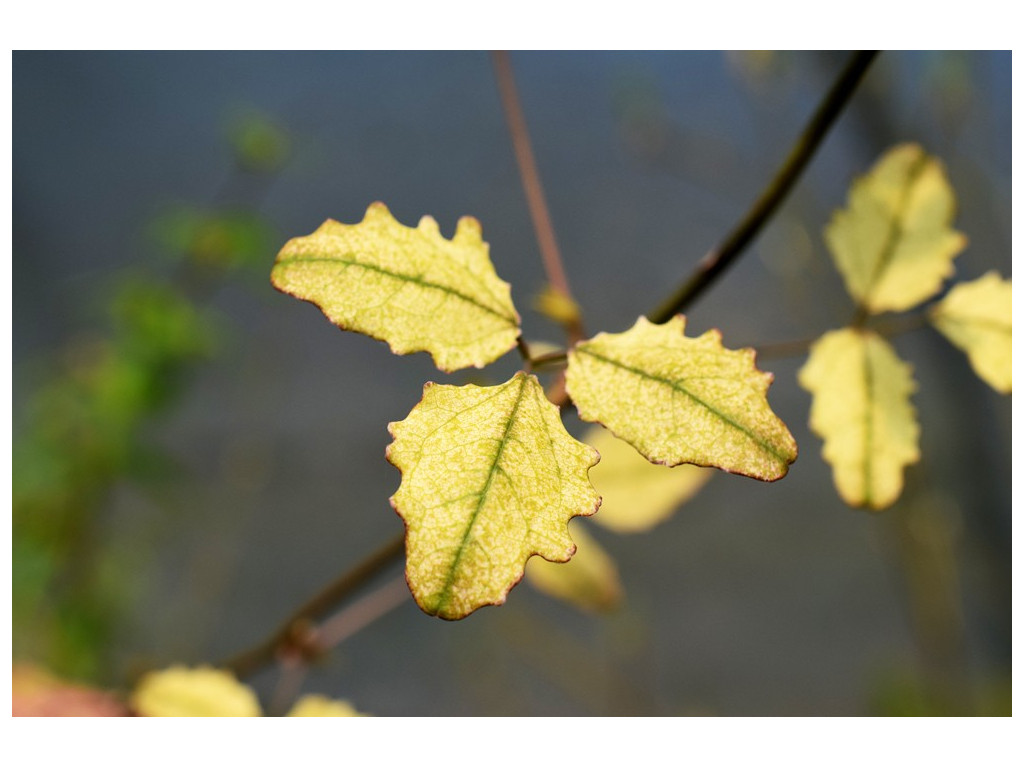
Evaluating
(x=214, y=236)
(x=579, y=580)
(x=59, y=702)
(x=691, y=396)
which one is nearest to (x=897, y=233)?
(x=691, y=396)

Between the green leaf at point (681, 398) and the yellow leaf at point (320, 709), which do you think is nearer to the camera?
the green leaf at point (681, 398)

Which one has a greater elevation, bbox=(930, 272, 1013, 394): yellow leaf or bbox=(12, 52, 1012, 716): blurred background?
bbox=(930, 272, 1013, 394): yellow leaf

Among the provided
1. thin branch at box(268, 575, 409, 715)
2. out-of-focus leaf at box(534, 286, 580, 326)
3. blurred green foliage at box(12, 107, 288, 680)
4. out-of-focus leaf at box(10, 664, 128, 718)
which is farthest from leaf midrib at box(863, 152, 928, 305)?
blurred green foliage at box(12, 107, 288, 680)

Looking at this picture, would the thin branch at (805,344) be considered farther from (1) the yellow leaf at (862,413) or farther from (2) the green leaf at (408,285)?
(2) the green leaf at (408,285)

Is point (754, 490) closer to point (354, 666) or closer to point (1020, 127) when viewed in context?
point (354, 666)

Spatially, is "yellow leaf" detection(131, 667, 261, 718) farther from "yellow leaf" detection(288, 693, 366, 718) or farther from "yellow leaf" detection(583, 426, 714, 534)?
"yellow leaf" detection(583, 426, 714, 534)

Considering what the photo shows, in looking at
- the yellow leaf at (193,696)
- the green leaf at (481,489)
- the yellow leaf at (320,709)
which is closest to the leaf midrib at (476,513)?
the green leaf at (481,489)

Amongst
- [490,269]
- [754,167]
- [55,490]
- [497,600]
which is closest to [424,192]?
[754,167]
